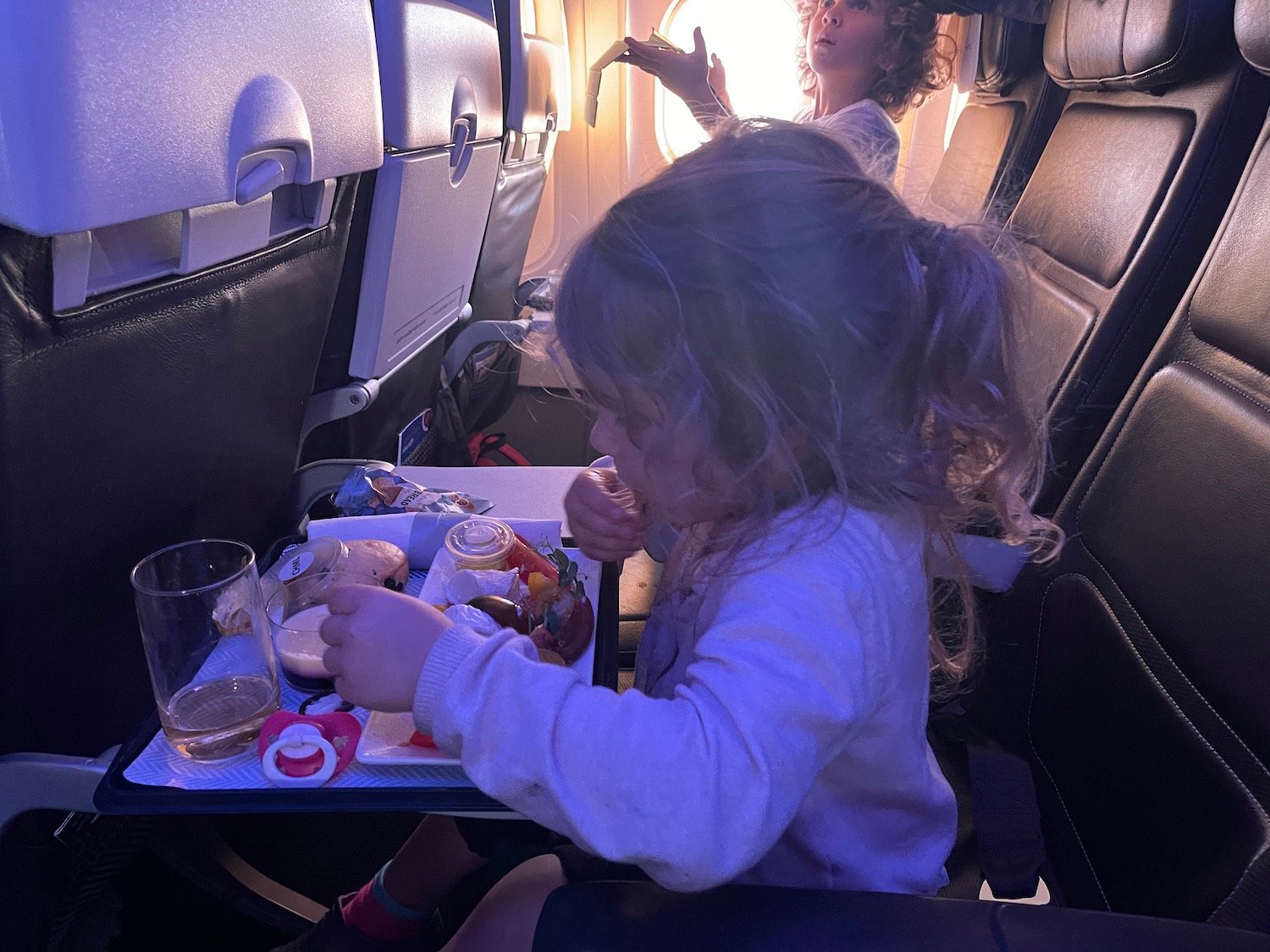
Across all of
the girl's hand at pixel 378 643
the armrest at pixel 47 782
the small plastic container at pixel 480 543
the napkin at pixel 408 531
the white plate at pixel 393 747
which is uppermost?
the girl's hand at pixel 378 643

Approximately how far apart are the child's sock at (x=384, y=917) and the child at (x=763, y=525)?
24 cm

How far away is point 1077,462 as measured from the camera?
1.19 metres

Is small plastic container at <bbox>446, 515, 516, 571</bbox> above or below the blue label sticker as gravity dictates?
above

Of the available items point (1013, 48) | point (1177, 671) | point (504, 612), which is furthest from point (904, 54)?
point (504, 612)

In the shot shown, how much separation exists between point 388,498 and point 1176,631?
82 cm

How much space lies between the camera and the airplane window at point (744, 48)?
282 centimetres

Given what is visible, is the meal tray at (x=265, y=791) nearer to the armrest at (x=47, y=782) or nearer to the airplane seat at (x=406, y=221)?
the armrest at (x=47, y=782)

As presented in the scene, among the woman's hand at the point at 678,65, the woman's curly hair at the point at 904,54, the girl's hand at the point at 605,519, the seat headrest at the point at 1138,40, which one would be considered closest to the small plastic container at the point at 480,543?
the girl's hand at the point at 605,519

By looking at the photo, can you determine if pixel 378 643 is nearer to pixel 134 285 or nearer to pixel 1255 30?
pixel 134 285

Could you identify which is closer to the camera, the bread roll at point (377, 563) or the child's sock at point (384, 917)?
the bread roll at point (377, 563)

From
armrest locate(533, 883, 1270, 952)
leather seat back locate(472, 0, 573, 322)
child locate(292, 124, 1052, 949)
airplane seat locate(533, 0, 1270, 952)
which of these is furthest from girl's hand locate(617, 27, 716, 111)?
armrest locate(533, 883, 1270, 952)

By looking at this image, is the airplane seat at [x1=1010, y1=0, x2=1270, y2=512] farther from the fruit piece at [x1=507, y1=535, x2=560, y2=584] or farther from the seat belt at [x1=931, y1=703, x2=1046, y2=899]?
the fruit piece at [x1=507, y1=535, x2=560, y2=584]

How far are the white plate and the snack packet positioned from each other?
359 mm

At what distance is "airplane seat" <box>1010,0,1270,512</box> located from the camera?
3.61ft
